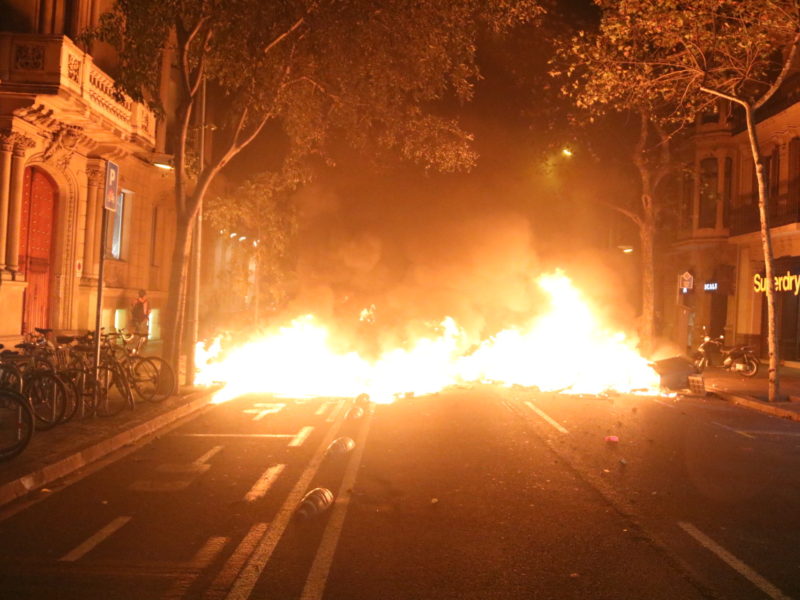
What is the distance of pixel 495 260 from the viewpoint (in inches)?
1222

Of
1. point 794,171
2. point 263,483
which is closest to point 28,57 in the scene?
point 263,483

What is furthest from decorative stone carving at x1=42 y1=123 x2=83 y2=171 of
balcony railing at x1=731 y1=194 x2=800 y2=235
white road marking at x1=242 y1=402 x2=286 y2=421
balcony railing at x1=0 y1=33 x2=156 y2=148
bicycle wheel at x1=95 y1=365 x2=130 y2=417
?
balcony railing at x1=731 y1=194 x2=800 y2=235

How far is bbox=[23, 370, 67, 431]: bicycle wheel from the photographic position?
9.69m

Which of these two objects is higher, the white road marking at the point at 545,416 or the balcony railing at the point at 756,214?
the balcony railing at the point at 756,214

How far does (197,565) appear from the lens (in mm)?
5176

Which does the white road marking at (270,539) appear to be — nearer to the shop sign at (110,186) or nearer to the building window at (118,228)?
the shop sign at (110,186)

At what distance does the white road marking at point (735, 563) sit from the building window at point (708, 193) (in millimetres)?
25677

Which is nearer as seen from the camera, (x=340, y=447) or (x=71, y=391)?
(x=340, y=447)

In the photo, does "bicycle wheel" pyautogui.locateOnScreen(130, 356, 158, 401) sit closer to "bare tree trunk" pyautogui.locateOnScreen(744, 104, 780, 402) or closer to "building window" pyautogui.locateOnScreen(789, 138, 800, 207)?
"bare tree trunk" pyautogui.locateOnScreen(744, 104, 780, 402)

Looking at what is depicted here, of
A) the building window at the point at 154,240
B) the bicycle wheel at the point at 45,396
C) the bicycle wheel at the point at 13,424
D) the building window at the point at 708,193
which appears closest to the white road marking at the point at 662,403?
the bicycle wheel at the point at 45,396

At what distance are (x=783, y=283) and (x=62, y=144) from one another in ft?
72.8

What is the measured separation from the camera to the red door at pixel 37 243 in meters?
17.8

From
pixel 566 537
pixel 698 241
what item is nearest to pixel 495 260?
pixel 698 241

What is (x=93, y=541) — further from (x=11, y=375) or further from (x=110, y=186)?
(x=110, y=186)
